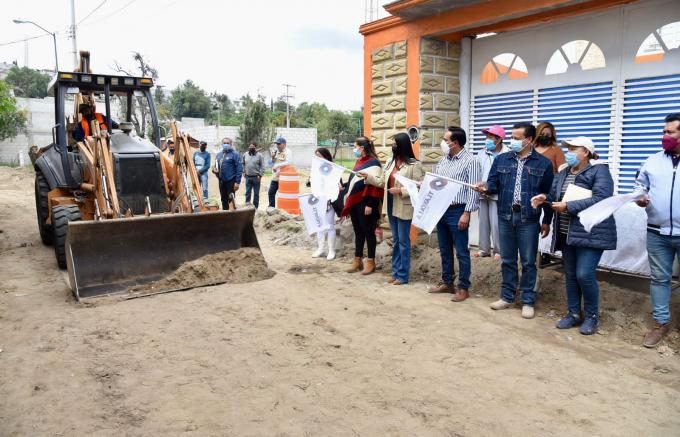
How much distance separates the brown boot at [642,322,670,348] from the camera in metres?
4.34

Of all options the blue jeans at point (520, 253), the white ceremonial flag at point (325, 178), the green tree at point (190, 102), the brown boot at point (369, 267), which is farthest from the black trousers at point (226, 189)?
the green tree at point (190, 102)

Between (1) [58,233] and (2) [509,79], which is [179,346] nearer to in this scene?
(1) [58,233]

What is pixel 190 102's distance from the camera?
52562 millimetres

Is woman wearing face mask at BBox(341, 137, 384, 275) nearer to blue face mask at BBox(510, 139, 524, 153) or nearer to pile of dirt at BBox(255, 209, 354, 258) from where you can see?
pile of dirt at BBox(255, 209, 354, 258)

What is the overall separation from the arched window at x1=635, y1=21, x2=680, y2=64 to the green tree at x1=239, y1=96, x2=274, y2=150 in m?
22.8

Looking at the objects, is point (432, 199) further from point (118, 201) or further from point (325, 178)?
point (118, 201)

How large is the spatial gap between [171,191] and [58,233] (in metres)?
1.44

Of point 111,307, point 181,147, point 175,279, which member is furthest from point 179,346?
point 181,147

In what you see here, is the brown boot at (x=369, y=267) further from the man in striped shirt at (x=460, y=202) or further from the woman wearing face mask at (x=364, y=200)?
the man in striped shirt at (x=460, y=202)

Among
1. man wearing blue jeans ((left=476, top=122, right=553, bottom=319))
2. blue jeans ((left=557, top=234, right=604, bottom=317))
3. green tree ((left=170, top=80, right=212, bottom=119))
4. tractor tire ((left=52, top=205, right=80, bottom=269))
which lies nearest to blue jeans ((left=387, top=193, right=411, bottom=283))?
man wearing blue jeans ((left=476, top=122, right=553, bottom=319))

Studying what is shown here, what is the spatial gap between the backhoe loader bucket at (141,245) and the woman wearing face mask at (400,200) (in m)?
1.75

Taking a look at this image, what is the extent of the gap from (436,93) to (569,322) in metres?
3.77

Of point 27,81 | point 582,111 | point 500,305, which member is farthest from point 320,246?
point 27,81

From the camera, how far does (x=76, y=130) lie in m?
7.38
